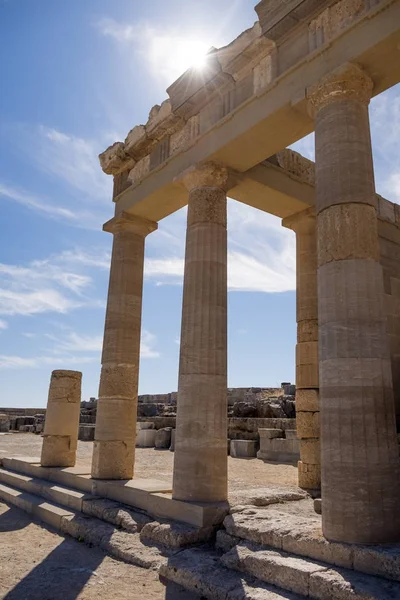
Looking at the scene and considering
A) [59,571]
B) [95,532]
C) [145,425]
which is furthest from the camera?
[145,425]

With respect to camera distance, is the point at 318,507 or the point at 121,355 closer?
the point at 318,507

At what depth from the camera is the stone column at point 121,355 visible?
10.5 m

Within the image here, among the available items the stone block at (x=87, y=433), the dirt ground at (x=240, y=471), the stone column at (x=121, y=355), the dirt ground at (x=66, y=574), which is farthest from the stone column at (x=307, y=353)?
the stone block at (x=87, y=433)

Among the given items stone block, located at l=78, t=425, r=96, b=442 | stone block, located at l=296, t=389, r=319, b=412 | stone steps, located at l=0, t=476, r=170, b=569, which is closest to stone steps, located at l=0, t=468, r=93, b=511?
stone steps, located at l=0, t=476, r=170, b=569

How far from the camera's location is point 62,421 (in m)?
12.9

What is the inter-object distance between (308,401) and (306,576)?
5612mm

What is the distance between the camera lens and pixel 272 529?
616 centimetres

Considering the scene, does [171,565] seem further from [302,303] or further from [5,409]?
[5,409]

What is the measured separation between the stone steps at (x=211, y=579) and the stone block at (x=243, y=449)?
10976 millimetres

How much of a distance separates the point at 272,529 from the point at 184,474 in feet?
7.14

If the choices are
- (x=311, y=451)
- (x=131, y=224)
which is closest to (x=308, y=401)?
(x=311, y=451)

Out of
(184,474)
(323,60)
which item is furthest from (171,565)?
(323,60)

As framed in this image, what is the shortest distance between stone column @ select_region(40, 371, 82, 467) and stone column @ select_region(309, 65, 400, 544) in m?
8.79

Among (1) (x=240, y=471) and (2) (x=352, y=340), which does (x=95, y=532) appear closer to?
(2) (x=352, y=340)
